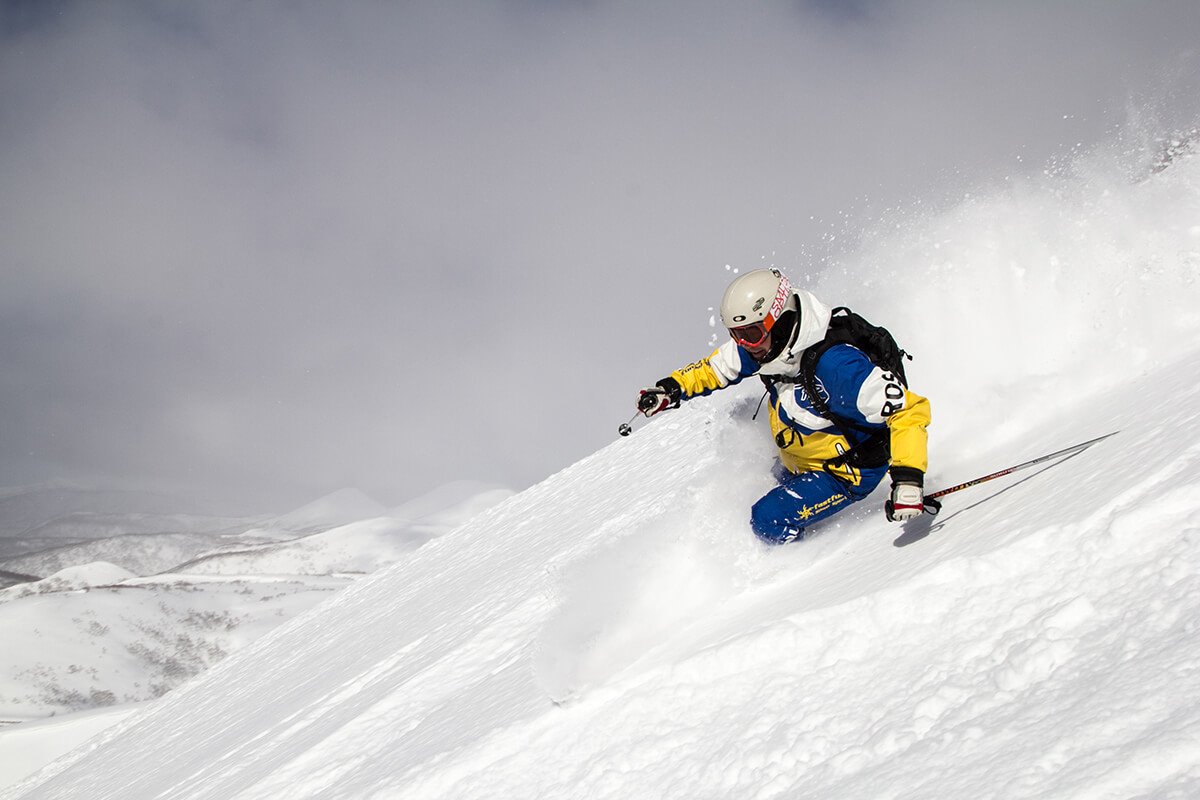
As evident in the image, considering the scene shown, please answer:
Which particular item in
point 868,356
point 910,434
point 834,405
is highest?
point 868,356

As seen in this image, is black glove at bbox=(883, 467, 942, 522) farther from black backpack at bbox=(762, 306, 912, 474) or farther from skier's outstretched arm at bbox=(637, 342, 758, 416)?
skier's outstretched arm at bbox=(637, 342, 758, 416)

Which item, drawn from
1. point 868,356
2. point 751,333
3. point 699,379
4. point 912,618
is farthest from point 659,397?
point 912,618

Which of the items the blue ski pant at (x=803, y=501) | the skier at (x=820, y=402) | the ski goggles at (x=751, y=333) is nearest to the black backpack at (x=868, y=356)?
the skier at (x=820, y=402)

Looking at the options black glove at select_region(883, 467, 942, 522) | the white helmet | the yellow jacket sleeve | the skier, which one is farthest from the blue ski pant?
the white helmet

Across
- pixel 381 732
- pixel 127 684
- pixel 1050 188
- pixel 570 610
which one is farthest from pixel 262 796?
pixel 127 684

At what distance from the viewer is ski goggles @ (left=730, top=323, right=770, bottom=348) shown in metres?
4.93

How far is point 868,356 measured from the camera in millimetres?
4840

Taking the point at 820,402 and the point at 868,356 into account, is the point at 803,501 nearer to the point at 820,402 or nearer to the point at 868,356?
the point at 820,402

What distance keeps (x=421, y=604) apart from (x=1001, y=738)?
31.0ft

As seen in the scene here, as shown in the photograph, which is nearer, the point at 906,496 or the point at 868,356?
the point at 906,496

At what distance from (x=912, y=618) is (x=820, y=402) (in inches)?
81.7

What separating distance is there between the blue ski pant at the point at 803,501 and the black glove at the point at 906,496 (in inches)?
39.0

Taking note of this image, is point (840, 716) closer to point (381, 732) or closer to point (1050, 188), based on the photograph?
point (381, 732)

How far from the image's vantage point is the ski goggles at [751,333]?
493cm
